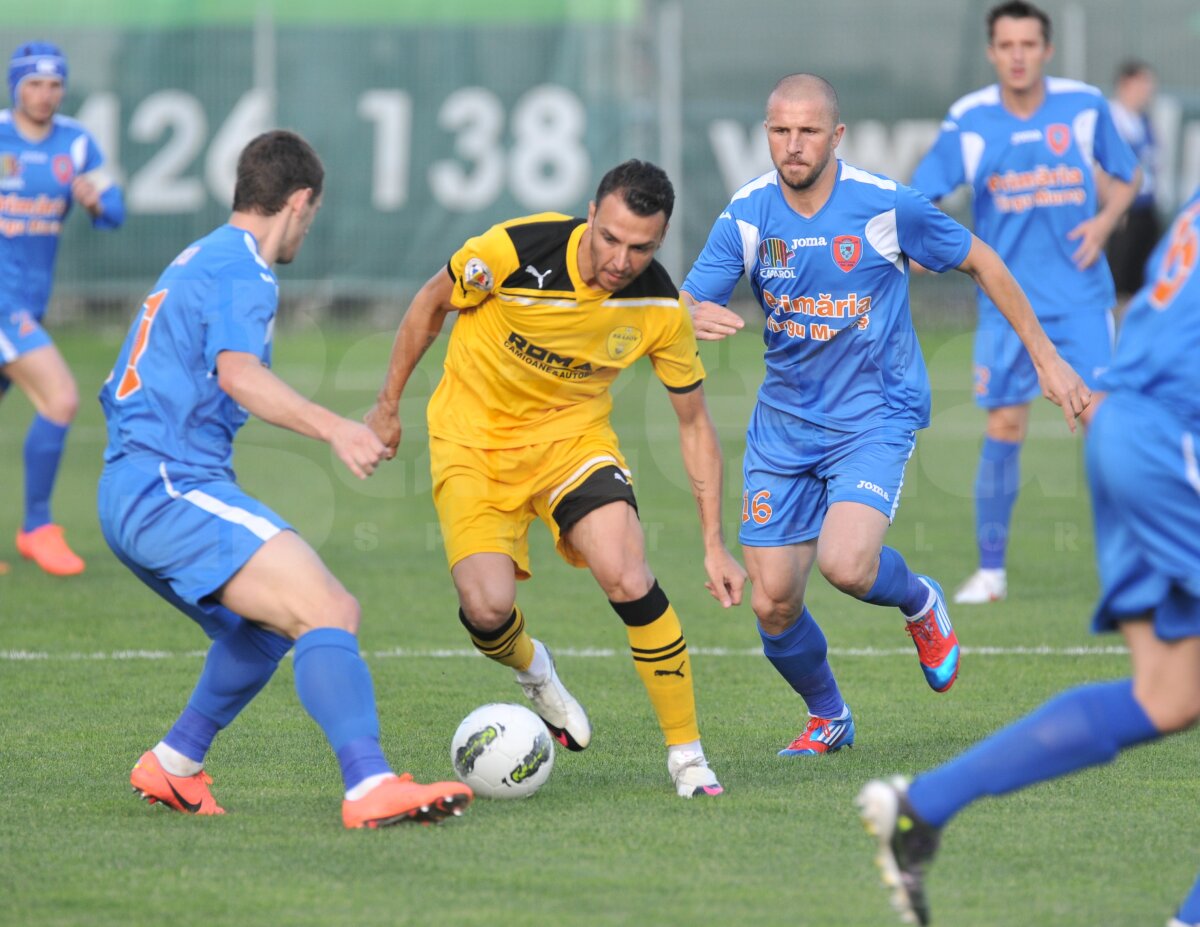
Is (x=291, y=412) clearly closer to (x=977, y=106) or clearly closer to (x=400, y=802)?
(x=400, y=802)

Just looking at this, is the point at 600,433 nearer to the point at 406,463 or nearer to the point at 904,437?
the point at 904,437

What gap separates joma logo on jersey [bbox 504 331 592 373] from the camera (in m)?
5.75

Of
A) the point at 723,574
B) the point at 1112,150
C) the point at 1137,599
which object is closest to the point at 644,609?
the point at 723,574

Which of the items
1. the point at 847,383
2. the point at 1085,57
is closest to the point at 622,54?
the point at 1085,57

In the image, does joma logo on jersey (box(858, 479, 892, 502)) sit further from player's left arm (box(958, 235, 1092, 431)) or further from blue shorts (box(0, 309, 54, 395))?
blue shorts (box(0, 309, 54, 395))

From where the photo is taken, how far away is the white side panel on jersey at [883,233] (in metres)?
5.97

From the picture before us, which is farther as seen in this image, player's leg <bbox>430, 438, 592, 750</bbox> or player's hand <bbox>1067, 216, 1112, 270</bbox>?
player's hand <bbox>1067, 216, 1112, 270</bbox>

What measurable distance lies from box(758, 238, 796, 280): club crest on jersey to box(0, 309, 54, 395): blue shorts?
4981 mm

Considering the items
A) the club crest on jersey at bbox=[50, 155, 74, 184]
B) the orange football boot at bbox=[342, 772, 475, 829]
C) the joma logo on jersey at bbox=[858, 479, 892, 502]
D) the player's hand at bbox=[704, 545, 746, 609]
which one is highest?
the club crest on jersey at bbox=[50, 155, 74, 184]

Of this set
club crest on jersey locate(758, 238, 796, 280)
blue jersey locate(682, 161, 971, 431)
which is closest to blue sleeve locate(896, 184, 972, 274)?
blue jersey locate(682, 161, 971, 431)

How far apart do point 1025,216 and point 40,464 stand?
5406mm

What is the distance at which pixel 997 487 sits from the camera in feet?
29.5

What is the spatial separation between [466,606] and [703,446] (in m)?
0.92

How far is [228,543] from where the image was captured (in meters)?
4.80
